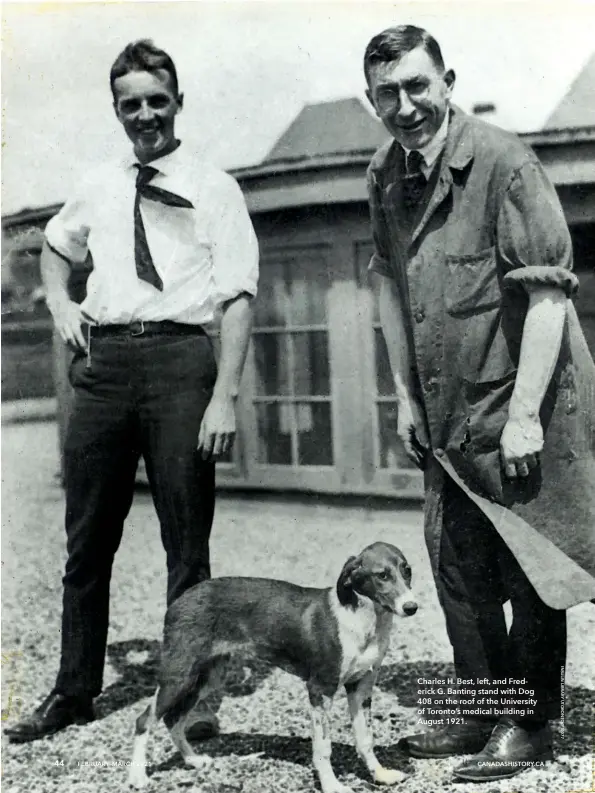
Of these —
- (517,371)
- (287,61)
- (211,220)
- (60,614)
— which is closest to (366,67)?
(287,61)

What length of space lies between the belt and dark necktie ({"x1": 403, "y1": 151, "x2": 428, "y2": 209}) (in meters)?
0.91

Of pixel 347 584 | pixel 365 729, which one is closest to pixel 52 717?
pixel 365 729

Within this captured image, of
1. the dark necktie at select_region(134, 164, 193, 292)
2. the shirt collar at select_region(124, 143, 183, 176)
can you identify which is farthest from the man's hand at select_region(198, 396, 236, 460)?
the shirt collar at select_region(124, 143, 183, 176)

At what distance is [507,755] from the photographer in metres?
3.23

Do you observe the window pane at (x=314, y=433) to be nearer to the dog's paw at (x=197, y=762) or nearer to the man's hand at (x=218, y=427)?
the man's hand at (x=218, y=427)

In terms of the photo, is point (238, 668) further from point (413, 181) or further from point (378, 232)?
point (413, 181)

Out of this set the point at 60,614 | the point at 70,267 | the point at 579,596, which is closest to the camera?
the point at 579,596

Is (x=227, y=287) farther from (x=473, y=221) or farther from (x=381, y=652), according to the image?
(x=381, y=652)

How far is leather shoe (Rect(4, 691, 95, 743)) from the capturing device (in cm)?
356

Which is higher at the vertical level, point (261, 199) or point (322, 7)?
point (322, 7)

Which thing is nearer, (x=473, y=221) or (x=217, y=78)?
(x=473, y=221)

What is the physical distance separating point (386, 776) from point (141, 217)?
2.21 meters

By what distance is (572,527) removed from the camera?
10.0 feet

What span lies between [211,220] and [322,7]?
960 millimetres
